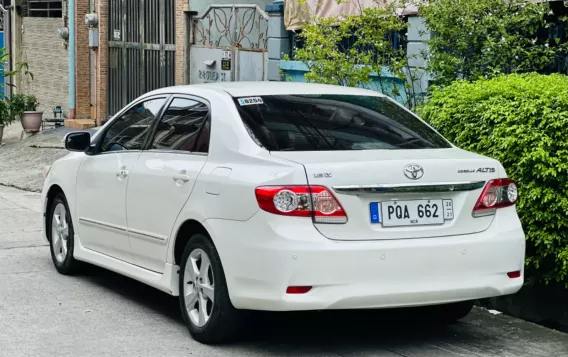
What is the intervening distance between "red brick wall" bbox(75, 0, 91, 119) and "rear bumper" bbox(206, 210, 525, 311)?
17930 millimetres

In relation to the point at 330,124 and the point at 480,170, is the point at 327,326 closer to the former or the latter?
the point at 330,124

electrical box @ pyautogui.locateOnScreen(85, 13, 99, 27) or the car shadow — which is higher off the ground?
electrical box @ pyautogui.locateOnScreen(85, 13, 99, 27)

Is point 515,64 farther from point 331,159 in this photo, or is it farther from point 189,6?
point 189,6

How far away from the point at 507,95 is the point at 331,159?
7.65 ft

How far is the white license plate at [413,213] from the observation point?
6000 mm

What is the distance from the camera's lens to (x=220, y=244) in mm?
6168

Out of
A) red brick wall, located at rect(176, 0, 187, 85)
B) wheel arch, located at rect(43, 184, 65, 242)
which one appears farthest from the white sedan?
red brick wall, located at rect(176, 0, 187, 85)

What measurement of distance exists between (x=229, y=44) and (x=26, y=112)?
651cm

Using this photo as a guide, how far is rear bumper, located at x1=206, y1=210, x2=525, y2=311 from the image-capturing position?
581 centimetres

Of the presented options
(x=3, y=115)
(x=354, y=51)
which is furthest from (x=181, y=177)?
(x=3, y=115)

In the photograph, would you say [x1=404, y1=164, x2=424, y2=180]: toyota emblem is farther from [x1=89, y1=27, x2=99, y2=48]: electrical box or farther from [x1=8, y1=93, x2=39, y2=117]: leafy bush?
[x1=8, y1=93, x2=39, y2=117]: leafy bush

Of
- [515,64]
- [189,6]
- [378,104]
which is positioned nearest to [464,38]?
[515,64]

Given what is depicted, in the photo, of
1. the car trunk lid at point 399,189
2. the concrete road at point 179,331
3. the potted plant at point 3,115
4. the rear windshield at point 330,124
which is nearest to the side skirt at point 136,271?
the concrete road at point 179,331

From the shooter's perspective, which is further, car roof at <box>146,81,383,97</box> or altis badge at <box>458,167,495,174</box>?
car roof at <box>146,81,383,97</box>
